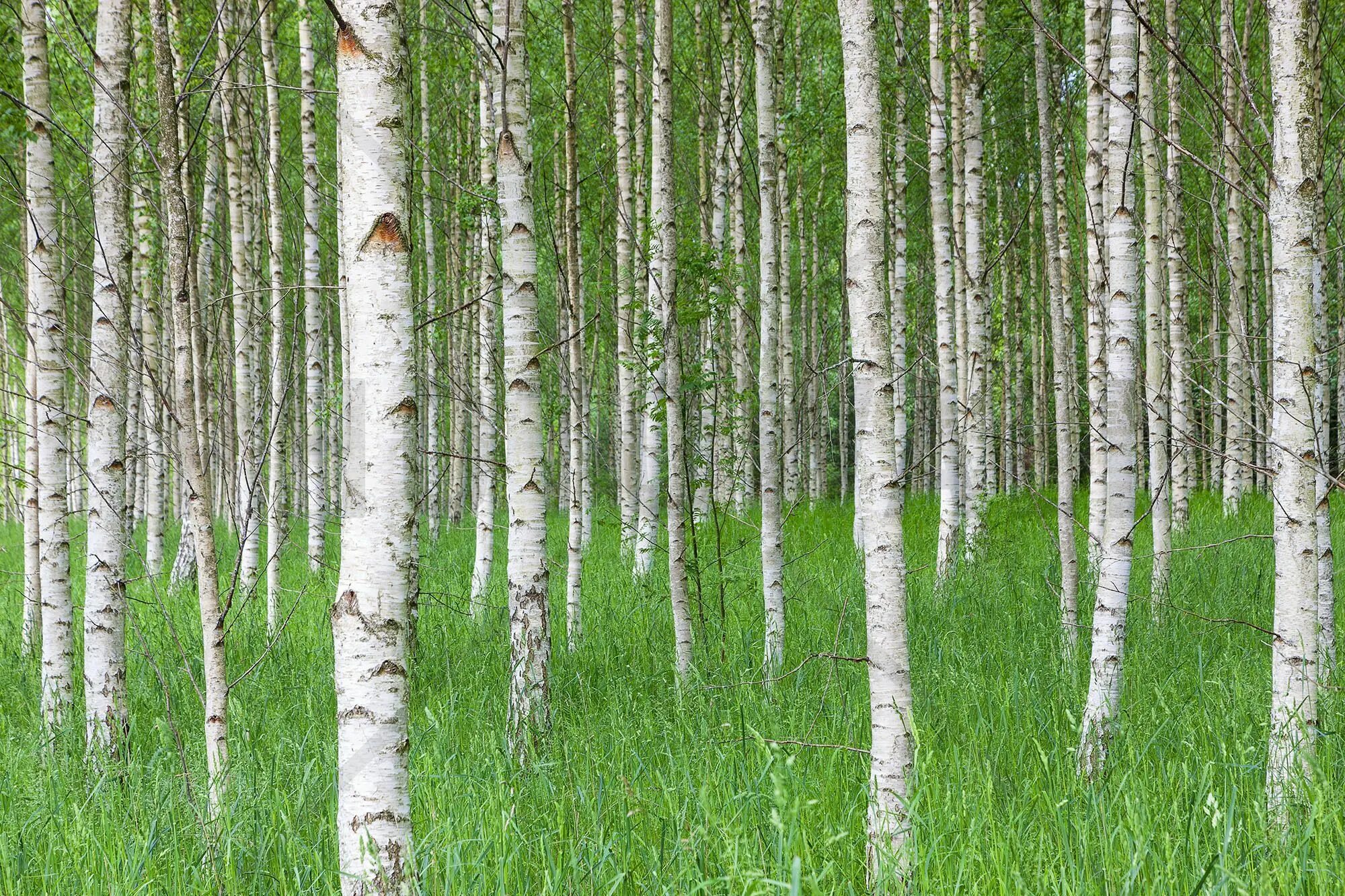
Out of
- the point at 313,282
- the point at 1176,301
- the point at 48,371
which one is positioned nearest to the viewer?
the point at 48,371

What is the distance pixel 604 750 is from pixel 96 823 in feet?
6.28

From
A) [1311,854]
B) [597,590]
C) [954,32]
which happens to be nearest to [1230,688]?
[1311,854]

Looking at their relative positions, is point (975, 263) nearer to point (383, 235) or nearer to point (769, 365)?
point (769, 365)

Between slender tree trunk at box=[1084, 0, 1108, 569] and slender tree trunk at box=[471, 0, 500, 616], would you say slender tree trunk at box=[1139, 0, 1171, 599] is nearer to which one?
slender tree trunk at box=[1084, 0, 1108, 569]

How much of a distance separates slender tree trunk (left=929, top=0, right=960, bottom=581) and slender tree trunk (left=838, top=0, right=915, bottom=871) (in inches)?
189

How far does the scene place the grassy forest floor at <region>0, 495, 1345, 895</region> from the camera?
8.47 feet

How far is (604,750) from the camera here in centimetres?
Result: 379

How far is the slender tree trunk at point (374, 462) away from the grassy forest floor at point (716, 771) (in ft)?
1.76

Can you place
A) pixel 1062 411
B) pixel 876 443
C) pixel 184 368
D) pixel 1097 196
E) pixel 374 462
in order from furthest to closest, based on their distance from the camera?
pixel 1062 411 → pixel 1097 196 → pixel 184 368 → pixel 876 443 → pixel 374 462

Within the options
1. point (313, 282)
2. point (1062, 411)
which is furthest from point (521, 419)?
point (313, 282)

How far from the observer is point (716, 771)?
3.42m

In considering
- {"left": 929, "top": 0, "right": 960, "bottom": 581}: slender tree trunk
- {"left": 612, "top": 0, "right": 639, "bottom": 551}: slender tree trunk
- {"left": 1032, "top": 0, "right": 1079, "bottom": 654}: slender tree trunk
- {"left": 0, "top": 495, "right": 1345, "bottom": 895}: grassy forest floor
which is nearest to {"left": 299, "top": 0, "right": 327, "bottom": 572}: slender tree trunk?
{"left": 0, "top": 495, "right": 1345, "bottom": 895}: grassy forest floor

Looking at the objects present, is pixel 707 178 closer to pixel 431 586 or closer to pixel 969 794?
pixel 431 586

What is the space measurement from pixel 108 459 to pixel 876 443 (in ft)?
11.0
